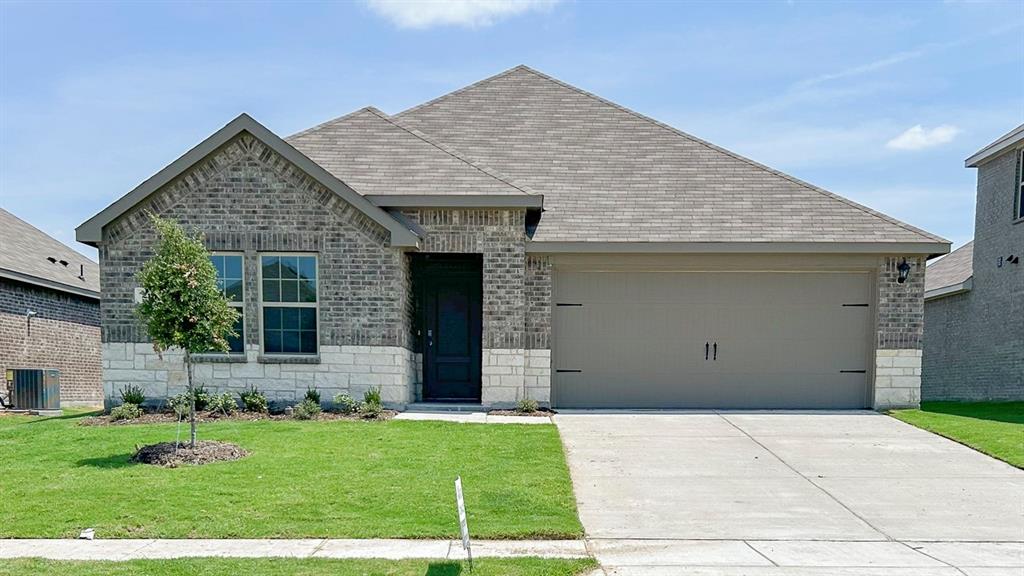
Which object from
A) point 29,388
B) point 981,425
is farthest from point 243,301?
point 981,425

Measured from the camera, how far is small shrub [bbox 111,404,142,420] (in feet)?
35.1

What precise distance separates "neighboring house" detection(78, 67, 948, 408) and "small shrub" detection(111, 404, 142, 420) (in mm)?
553

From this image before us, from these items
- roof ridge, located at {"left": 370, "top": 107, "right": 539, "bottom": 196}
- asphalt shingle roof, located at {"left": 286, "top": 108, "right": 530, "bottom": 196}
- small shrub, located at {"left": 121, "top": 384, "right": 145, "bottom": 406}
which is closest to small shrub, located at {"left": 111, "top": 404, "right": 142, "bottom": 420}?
small shrub, located at {"left": 121, "top": 384, "right": 145, "bottom": 406}

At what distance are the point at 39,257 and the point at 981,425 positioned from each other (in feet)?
74.7

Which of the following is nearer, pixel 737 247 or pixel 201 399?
pixel 201 399

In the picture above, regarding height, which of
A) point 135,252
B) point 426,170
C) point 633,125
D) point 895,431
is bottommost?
point 895,431

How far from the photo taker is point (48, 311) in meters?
17.6

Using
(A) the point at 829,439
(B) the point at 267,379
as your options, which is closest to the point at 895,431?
(A) the point at 829,439

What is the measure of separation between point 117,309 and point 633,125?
11205 millimetres

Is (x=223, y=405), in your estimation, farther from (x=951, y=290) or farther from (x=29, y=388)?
(x=951, y=290)

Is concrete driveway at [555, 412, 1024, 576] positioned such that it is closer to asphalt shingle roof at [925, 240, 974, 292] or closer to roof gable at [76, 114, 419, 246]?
roof gable at [76, 114, 419, 246]

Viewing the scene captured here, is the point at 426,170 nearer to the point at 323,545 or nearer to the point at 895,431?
the point at 323,545

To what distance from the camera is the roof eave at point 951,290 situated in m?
17.0

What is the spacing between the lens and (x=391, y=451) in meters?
8.36
